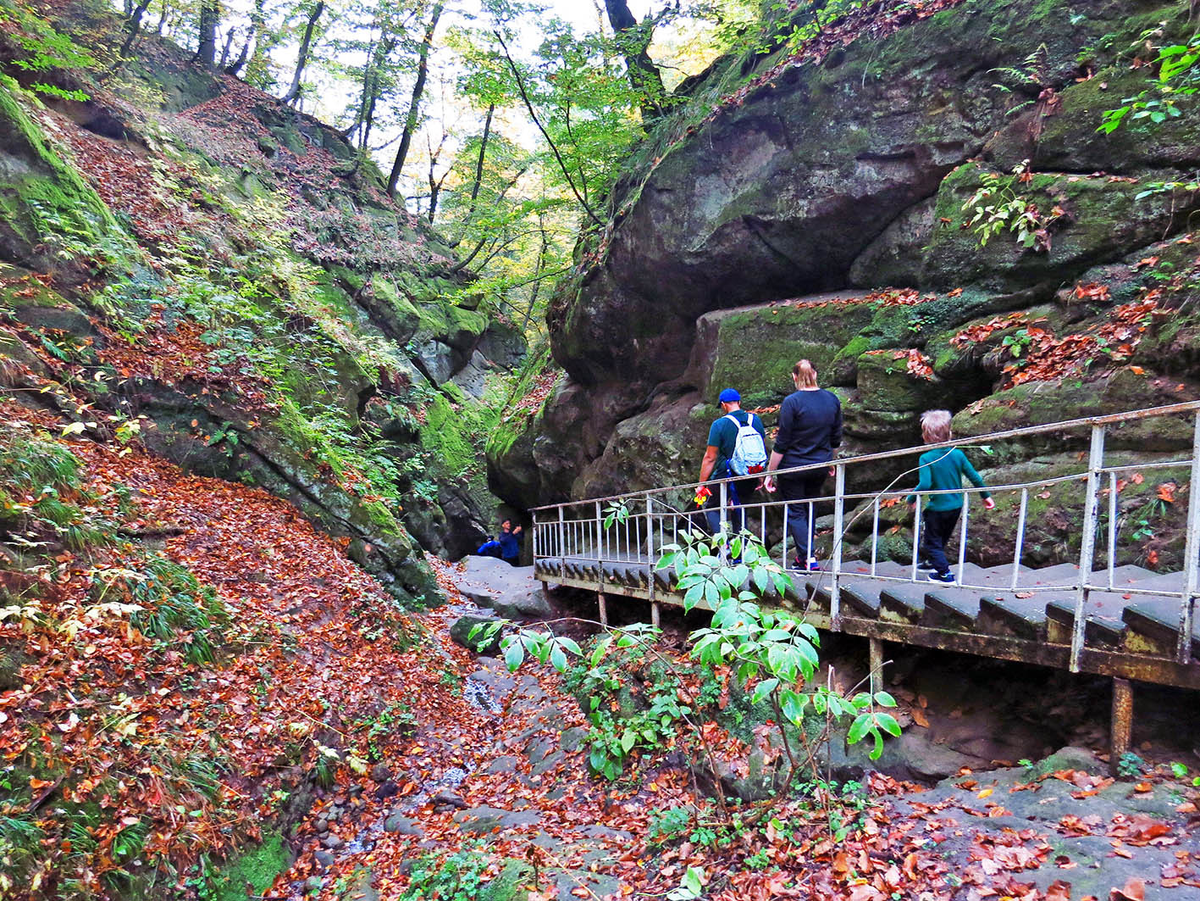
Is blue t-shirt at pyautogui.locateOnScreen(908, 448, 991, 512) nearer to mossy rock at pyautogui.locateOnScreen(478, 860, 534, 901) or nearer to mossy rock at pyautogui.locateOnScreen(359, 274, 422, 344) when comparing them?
mossy rock at pyautogui.locateOnScreen(478, 860, 534, 901)

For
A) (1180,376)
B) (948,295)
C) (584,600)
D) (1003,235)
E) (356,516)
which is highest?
(1003,235)

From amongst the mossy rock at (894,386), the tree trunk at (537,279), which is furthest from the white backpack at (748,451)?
the tree trunk at (537,279)

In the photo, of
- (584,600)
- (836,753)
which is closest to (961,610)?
(836,753)

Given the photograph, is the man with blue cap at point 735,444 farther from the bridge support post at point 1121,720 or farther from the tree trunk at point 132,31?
the tree trunk at point 132,31

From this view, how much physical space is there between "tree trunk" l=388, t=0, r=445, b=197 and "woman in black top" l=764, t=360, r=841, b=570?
74.1 feet

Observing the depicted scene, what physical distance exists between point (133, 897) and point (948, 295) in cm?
987

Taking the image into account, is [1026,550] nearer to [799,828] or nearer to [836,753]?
[836,753]

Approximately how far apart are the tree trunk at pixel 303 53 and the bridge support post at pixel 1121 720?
26.8 metres

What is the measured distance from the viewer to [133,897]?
370 cm

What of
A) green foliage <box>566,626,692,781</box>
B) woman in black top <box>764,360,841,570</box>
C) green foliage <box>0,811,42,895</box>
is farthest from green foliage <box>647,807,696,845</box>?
green foliage <box>0,811,42,895</box>

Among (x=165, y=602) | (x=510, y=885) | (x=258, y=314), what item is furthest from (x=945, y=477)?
(x=258, y=314)

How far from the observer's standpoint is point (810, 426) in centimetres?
557

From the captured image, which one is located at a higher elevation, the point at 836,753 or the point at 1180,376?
the point at 1180,376

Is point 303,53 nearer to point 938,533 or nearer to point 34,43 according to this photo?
point 34,43
